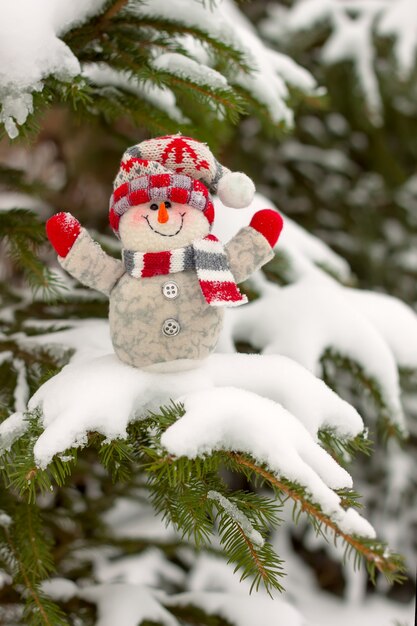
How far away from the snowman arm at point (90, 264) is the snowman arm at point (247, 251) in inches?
6.4

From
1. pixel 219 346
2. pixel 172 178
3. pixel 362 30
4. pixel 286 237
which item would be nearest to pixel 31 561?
pixel 219 346

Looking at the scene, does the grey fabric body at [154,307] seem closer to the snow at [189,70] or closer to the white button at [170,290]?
the white button at [170,290]

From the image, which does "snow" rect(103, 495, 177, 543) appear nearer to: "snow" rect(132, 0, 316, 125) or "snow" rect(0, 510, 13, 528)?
"snow" rect(0, 510, 13, 528)

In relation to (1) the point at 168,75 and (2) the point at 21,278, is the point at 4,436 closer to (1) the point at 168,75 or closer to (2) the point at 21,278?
(1) the point at 168,75

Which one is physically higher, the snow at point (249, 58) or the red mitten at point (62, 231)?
the snow at point (249, 58)

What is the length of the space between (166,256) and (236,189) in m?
0.15

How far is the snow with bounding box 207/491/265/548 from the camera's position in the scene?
30.7 inches

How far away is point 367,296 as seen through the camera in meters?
1.49

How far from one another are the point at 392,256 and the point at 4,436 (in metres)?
2.75

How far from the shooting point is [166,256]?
884 millimetres

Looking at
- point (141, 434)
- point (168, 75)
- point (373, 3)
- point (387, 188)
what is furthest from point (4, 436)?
point (387, 188)

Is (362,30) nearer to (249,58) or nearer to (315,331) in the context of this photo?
(249,58)

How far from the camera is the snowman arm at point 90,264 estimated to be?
2.97 feet

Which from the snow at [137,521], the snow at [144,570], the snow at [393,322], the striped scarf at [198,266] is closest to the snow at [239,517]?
the striped scarf at [198,266]
